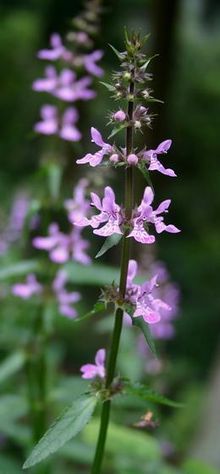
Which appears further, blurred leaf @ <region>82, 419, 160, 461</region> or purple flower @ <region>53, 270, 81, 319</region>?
blurred leaf @ <region>82, 419, 160, 461</region>

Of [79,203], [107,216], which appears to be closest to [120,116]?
[107,216]

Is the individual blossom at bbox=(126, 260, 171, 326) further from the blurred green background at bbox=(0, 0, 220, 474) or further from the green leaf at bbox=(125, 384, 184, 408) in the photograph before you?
the blurred green background at bbox=(0, 0, 220, 474)

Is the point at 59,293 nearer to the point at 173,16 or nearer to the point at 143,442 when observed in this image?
the point at 143,442

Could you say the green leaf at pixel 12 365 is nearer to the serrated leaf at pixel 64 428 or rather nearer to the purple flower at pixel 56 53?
the serrated leaf at pixel 64 428

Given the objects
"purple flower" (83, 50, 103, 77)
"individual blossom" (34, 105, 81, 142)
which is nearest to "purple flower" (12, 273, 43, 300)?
"individual blossom" (34, 105, 81, 142)

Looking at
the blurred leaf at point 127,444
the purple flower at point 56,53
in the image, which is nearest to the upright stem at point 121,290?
the blurred leaf at point 127,444

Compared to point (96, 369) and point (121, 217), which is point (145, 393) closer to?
point (96, 369)

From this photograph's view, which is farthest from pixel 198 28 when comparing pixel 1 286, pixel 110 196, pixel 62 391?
pixel 110 196
